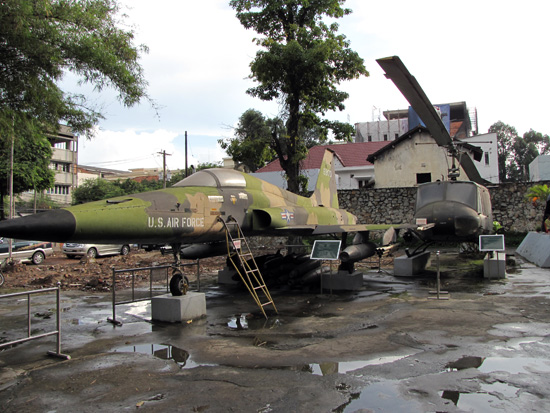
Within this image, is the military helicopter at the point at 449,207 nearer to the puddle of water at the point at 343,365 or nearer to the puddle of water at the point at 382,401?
the puddle of water at the point at 343,365

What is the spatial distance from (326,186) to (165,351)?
34.8 feet

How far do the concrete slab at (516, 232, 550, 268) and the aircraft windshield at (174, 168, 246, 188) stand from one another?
430 inches

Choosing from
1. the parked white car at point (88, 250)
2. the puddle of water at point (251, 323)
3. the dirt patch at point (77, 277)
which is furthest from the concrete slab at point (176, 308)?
the parked white car at point (88, 250)

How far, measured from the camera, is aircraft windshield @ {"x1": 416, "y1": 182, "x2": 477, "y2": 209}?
1200 centimetres

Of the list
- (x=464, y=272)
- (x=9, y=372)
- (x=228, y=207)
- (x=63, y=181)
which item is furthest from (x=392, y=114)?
(x=9, y=372)

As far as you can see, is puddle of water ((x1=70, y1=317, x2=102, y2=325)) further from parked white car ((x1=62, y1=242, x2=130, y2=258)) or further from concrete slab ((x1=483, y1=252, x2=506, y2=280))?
parked white car ((x1=62, y1=242, x2=130, y2=258))

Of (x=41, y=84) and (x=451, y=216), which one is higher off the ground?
(x=41, y=84)

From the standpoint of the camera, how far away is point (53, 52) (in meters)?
9.42

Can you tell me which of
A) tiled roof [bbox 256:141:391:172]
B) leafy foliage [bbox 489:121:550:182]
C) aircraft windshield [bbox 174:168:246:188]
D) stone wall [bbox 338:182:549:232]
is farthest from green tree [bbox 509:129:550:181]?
aircraft windshield [bbox 174:168:246:188]

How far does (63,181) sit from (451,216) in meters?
53.6

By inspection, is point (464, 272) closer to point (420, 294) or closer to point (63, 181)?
point (420, 294)

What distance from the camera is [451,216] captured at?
11672 mm

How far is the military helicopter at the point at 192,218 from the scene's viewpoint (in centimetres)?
623

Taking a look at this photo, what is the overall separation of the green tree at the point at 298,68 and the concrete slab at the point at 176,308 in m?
12.4
